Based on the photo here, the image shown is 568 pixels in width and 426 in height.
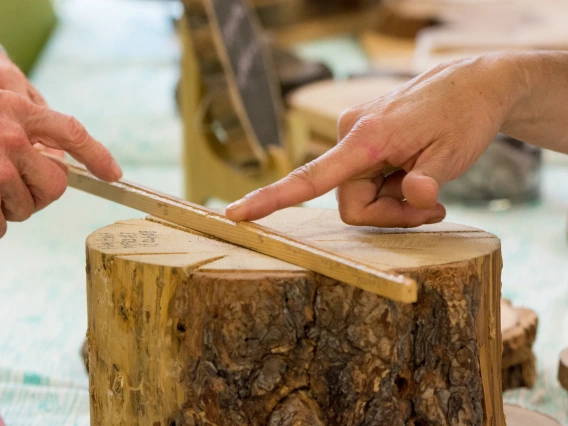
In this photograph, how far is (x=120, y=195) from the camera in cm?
136

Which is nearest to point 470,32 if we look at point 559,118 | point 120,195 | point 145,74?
point 145,74

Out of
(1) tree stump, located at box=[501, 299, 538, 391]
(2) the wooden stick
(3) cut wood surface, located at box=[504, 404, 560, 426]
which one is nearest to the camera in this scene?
(2) the wooden stick

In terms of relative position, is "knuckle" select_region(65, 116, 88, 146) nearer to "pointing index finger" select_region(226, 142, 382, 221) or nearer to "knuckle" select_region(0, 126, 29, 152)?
"knuckle" select_region(0, 126, 29, 152)

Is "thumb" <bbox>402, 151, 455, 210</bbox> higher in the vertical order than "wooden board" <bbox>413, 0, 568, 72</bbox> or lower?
lower

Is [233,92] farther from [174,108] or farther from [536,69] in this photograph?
[174,108]

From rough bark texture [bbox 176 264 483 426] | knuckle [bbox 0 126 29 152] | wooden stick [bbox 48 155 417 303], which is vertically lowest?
rough bark texture [bbox 176 264 483 426]

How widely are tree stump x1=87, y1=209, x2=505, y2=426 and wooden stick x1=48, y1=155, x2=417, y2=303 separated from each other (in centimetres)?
2

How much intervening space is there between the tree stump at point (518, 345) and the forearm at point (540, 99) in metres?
0.41

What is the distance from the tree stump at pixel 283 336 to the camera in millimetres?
1119

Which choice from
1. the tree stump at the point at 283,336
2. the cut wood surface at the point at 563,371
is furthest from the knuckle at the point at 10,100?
the cut wood surface at the point at 563,371

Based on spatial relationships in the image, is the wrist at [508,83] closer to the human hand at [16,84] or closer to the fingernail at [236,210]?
the fingernail at [236,210]

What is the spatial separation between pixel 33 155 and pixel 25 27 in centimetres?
294

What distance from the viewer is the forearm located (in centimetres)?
134

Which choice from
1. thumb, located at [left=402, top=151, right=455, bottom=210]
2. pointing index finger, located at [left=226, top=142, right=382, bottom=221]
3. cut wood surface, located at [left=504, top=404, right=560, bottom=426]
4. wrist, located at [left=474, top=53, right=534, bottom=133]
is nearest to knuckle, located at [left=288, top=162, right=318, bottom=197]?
pointing index finger, located at [left=226, top=142, right=382, bottom=221]
